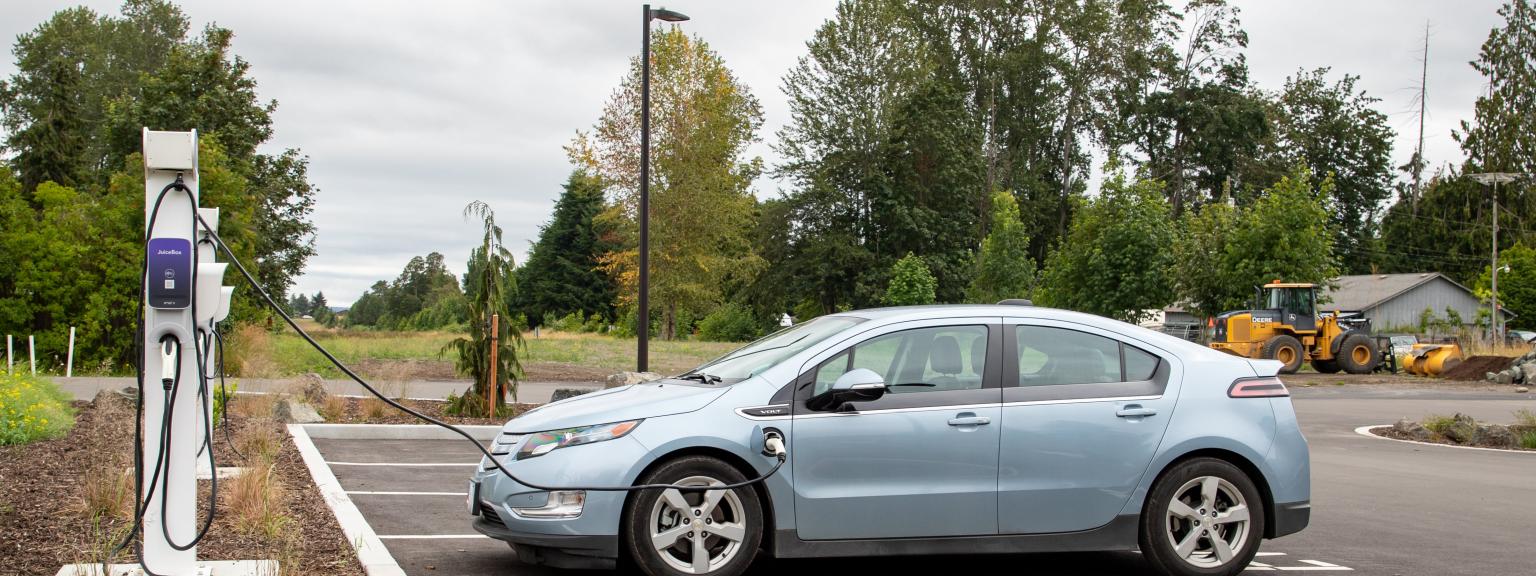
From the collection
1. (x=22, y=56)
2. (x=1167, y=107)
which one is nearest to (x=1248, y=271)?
(x=1167, y=107)

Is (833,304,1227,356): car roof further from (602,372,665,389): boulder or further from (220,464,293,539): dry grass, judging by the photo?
(602,372,665,389): boulder

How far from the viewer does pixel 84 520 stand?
7.32 m

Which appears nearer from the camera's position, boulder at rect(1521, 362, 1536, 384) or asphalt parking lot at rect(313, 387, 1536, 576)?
asphalt parking lot at rect(313, 387, 1536, 576)

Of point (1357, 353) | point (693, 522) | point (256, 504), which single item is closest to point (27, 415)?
point (256, 504)

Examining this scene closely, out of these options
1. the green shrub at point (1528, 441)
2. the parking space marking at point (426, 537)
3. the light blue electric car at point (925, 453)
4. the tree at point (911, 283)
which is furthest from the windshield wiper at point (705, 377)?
the tree at point (911, 283)

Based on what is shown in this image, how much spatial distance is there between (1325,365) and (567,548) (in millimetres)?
35831

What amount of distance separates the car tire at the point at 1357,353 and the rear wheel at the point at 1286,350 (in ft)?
5.62

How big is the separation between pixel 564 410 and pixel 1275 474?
3836mm

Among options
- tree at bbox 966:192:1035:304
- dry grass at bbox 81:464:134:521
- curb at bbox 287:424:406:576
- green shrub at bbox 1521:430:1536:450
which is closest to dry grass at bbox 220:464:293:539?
curb at bbox 287:424:406:576

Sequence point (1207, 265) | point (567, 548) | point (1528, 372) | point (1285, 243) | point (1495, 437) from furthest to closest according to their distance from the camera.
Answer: point (1207, 265), point (1285, 243), point (1528, 372), point (1495, 437), point (567, 548)

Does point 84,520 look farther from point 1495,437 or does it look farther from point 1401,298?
point 1401,298

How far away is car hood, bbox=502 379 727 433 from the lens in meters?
6.38

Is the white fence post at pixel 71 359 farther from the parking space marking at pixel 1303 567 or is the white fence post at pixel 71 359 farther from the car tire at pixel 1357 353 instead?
the car tire at pixel 1357 353

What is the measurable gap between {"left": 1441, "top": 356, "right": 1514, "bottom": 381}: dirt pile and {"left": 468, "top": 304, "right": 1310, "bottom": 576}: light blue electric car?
106ft
